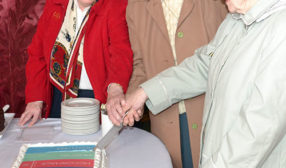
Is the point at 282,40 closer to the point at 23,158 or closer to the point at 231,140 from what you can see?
the point at 231,140

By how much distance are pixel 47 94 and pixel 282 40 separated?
5.14 ft

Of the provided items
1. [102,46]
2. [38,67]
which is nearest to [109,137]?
[102,46]

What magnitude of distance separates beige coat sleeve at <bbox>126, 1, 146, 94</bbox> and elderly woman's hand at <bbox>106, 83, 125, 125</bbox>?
0.09 metres

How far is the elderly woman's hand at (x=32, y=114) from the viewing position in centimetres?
192

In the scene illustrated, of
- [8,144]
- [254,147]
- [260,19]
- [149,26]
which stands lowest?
[8,144]

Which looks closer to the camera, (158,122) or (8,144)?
(8,144)

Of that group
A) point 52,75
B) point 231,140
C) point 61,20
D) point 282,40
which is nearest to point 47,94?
point 52,75

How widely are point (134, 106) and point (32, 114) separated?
1.97 ft

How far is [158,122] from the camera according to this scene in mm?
2053

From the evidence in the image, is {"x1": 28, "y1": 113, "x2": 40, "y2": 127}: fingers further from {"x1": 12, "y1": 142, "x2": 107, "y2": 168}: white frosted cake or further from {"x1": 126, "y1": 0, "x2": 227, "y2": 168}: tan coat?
{"x1": 126, "y1": 0, "x2": 227, "y2": 168}: tan coat

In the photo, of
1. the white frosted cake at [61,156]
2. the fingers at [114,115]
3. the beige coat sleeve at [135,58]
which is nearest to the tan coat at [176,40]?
the beige coat sleeve at [135,58]

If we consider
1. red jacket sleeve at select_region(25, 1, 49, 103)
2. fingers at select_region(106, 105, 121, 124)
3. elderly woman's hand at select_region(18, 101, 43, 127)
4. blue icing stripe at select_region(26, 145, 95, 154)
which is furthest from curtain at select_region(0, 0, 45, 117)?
blue icing stripe at select_region(26, 145, 95, 154)

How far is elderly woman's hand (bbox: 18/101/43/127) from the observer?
1.92m

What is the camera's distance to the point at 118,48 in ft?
6.95
